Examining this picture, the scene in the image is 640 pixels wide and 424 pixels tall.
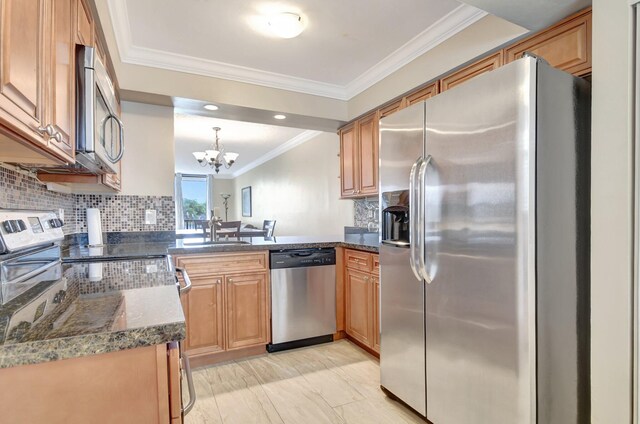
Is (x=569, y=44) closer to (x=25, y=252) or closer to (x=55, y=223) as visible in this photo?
(x=25, y=252)

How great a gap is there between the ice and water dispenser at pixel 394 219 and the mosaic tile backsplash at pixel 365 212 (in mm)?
1458

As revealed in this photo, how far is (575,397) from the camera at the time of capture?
1.42m

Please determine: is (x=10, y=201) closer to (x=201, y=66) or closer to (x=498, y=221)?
(x=201, y=66)

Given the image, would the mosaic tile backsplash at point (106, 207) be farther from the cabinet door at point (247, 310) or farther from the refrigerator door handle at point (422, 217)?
the refrigerator door handle at point (422, 217)

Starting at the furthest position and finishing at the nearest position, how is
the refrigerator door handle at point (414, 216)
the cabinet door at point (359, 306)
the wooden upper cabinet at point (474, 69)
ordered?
the cabinet door at point (359, 306) < the wooden upper cabinet at point (474, 69) < the refrigerator door handle at point (414, 216)

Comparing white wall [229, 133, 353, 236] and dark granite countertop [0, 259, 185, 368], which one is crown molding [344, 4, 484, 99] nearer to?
white wall [229, 133, 353, 236]

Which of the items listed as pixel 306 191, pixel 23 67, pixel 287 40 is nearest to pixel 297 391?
pixel 23 67

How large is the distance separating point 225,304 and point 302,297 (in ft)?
2.07

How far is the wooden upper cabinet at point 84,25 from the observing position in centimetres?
135

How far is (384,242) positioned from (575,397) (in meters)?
1.10

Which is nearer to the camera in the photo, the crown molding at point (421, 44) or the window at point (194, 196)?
the crown molding at point (421, 44)

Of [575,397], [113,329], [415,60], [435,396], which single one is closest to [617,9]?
[415,60]

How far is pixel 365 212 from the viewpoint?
371 centimetres

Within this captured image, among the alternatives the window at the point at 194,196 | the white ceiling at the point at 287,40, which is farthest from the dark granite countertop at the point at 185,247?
the window at the point at 194,196
